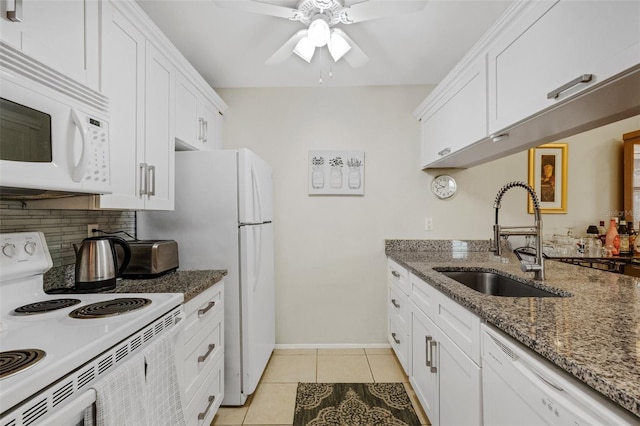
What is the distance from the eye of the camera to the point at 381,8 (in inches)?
57.1

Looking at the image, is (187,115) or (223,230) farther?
(187,115)

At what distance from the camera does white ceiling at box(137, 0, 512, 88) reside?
1.82m

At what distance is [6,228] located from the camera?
1.31 metres

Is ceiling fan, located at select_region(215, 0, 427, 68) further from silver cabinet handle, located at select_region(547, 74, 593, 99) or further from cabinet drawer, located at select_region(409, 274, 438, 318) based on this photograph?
cabinet drawer, located at select_region(409, 274, 438, 318)

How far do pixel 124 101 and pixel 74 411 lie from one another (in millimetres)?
1284

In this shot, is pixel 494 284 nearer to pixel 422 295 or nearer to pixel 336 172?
pixel 422 295

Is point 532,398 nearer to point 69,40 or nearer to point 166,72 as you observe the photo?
point 69,40

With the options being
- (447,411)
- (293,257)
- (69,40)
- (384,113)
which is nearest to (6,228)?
(69,40)

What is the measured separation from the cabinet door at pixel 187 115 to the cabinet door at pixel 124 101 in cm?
38

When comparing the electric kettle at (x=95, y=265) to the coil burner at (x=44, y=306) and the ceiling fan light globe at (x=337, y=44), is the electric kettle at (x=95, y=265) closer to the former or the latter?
the coil burner at (x=44, y=306)

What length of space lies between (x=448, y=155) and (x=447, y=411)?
1588 millimetres

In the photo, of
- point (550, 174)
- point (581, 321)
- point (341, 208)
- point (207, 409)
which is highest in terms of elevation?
point (550, 174)

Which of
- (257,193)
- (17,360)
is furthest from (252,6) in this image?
(17,360)

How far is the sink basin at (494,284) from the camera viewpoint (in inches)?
62.1
